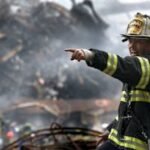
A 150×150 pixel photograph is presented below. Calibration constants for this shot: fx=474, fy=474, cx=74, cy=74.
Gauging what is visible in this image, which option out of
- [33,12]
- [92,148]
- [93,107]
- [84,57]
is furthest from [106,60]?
[33,12]

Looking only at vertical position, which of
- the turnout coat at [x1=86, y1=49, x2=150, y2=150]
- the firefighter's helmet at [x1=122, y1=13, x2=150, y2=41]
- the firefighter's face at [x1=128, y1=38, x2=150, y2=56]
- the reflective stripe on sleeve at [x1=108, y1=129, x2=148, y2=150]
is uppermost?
the firefighter's helmet at [x1=122, y1=13, x2=150, y2=41]

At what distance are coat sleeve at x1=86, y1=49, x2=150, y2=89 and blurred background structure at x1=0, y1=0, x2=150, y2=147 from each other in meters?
8.62

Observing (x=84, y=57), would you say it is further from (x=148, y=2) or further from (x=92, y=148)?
(x=148, y=2)

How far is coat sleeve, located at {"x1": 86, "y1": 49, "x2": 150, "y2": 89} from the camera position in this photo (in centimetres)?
292

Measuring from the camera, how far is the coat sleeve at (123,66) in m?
2.92

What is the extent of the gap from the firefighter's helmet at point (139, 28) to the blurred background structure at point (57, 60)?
27.4 feet

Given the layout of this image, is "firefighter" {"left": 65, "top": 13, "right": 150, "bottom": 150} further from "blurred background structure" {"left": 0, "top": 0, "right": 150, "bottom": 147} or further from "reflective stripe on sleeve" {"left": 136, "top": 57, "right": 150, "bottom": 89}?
"blurred background structure" {"left": 0, "top": 0, "right": 150, "bottom": 147}

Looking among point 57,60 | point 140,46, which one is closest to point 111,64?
point 140,46

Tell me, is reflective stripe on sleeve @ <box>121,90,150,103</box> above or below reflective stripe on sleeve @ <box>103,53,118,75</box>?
below

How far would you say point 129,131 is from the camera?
3.41m

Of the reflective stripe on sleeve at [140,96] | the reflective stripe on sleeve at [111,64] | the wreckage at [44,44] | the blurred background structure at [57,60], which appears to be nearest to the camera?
the reflective stripe on sleeve at [111,64]

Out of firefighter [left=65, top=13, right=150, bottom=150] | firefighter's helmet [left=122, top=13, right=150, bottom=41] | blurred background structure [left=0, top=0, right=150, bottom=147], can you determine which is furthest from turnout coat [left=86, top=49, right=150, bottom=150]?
blurred background structure [left=0, top=0, right=150, bottom=147]

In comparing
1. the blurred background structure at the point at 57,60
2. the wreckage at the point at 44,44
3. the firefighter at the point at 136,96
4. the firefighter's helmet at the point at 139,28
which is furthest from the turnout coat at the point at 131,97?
the wreckage at the point at 44,44

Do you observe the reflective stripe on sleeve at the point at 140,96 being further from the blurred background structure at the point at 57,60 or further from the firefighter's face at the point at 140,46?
the blurred background structure at the point at 57,60
